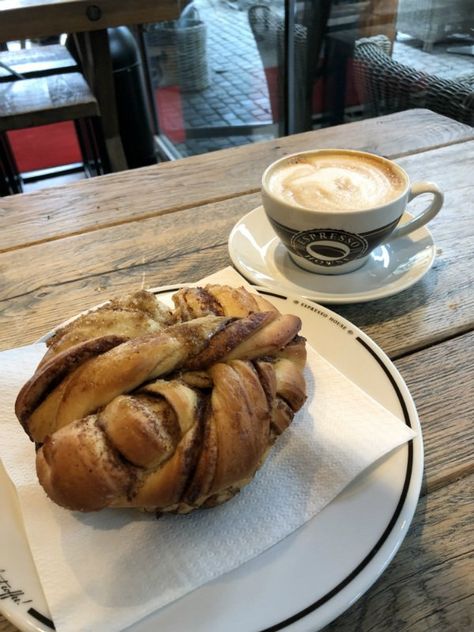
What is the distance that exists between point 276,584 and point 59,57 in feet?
8.76

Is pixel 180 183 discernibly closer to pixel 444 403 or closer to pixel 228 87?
pixel 444 403

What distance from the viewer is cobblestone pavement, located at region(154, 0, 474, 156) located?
2.78m

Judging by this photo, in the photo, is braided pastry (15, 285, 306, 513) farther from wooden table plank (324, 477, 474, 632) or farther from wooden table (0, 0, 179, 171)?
wooden table (0, 0, 179, 171)

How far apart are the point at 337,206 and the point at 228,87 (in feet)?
8.31

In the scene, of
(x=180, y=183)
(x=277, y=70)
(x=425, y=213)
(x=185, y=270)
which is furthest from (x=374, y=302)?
(x=277, y=70)

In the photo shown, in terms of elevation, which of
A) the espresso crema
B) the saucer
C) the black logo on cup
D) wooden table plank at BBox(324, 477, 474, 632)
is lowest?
wooden table plank at BBox(324, 477, 474, 632)

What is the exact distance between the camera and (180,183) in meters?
1.20

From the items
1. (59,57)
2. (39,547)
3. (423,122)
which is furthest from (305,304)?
(59,57)

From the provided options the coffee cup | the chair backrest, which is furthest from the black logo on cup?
the chair backrest

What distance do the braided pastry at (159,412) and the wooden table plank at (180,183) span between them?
0.63 meters

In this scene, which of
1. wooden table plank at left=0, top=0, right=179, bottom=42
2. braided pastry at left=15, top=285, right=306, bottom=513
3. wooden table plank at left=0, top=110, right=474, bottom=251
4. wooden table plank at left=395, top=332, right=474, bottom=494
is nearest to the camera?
braided pastry at left=15, top=285, right=306, bottom=513

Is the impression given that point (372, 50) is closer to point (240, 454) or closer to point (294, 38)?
point (294, 38)

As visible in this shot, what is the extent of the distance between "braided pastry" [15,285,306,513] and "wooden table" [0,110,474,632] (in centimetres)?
16

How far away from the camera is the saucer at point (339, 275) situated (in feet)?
2.66
